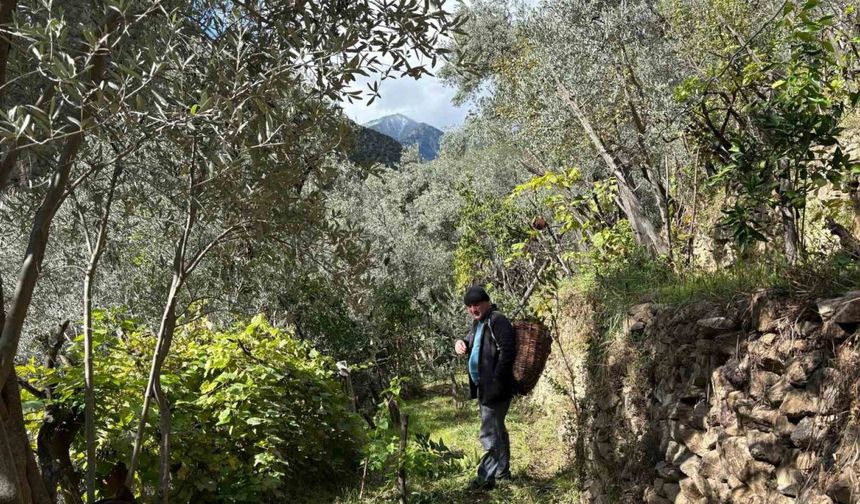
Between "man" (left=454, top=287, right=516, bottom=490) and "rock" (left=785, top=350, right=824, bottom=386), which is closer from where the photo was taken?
"rock" (left=785, top=350, right=824, bottom=386)

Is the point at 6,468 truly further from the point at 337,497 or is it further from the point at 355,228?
the point at 337,497

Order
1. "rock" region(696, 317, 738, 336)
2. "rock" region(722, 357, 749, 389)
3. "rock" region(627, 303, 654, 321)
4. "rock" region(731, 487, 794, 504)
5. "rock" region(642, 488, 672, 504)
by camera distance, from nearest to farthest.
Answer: "rock" region(731, 487, 794, 504) → "rock" region(722, 357, 749, 389) → "rock" region(696, 317, 738, 336) → "rock" region(642, 488, 672, 504) → "rock" region(627, 303, 654, 321)

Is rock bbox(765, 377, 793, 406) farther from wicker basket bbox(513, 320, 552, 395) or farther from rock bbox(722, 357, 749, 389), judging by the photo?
wicker basket bbox(513, 320, 552, 395)

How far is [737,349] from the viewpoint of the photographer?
373 cm

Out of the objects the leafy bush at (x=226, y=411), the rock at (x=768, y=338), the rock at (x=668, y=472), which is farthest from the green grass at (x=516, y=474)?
the rock at (x=768, y=338)

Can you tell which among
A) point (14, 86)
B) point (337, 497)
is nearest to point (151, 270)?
point (337, 497)

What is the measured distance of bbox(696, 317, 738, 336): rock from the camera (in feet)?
12.7

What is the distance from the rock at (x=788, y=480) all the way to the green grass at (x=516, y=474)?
2.43m

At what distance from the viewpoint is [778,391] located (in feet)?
10.9

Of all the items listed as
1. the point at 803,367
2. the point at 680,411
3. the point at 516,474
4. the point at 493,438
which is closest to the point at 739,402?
the point at 803,367

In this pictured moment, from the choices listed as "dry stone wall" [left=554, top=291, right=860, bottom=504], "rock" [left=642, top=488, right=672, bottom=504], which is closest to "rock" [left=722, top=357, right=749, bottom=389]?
"dry stone wall" [left=554, top=291, right=860, bottom=504]

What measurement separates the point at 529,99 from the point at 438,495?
646 cm

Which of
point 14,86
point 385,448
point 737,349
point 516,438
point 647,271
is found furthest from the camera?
point 516,438

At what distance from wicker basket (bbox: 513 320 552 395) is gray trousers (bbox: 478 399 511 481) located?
15.7 inches
